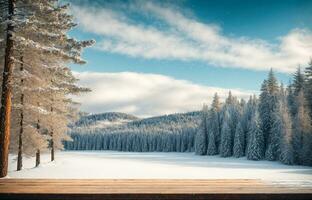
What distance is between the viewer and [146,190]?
7203 mm

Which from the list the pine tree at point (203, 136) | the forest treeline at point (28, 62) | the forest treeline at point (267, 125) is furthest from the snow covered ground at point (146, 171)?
the pine tree at point (203, 136)

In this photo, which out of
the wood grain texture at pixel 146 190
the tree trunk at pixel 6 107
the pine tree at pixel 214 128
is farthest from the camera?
the pine tree at pixel 214 128

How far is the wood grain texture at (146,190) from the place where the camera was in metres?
6.91

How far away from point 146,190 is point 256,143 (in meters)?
58.4

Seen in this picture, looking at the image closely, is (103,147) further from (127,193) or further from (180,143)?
(127,193)

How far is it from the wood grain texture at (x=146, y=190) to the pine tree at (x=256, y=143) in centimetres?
5604

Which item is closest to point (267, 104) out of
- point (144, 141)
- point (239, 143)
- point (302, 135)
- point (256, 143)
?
point (256, 143)

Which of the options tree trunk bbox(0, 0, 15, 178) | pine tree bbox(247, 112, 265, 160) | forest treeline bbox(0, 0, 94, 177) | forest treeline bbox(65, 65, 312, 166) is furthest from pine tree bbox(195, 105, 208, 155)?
tree trunk bbox(0, 0, 15, 178)

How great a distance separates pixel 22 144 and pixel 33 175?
9.89 ft

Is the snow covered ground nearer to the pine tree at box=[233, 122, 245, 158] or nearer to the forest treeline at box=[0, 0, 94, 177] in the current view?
the forest treeline at box=[0, 0, 94, 177]

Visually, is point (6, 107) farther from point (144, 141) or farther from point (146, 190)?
point (144, 141)

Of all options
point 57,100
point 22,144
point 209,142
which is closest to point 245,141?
point 209,142

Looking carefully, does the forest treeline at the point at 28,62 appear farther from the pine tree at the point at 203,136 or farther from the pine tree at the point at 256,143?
the pine tree at the point at 203,136

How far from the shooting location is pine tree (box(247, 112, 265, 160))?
202 ft
